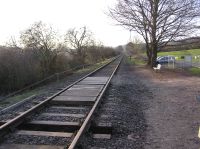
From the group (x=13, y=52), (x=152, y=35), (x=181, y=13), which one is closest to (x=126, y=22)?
(x=152, y=35)

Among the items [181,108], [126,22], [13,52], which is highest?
[126,22]

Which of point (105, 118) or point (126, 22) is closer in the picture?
point (105, 118)

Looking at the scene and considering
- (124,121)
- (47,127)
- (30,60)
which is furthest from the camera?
(30,60)

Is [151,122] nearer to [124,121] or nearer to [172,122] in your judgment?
[172,122]

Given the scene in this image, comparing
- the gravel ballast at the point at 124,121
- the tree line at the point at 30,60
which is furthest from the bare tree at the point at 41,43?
the gravel ballast at the point at 124,121

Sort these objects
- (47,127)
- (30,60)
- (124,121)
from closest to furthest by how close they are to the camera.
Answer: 1. (47,127)
2. (124,121)
3. (30,60)

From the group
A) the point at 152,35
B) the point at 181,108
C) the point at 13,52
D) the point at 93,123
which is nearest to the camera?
the point at 93,123

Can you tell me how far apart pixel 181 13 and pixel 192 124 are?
24.9m

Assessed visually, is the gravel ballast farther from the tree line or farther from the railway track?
the tree line

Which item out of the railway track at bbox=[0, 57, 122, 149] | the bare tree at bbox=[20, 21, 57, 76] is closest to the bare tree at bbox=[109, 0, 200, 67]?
the bare tree at bbox=[20, 21, 57, 76]

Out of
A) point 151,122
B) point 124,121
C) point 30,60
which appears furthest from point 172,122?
point 30,60

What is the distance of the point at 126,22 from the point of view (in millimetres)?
34938

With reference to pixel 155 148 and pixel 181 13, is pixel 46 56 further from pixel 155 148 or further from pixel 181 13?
pixel 155 148

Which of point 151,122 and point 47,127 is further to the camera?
point 151,122
